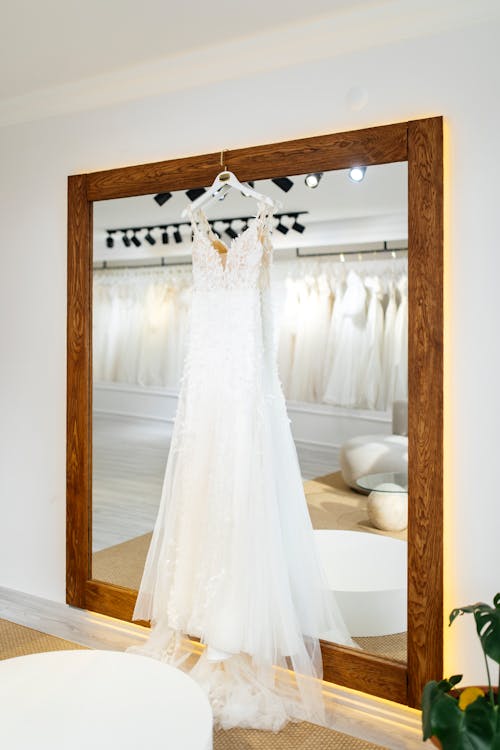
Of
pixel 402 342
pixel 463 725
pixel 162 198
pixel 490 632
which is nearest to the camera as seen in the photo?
pixel 463 725

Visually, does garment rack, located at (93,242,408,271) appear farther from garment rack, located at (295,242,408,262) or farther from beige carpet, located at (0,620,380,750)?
beige carpet, located at (0,620,380,750)

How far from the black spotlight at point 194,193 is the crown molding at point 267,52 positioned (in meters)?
0.43

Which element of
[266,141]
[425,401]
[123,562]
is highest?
[266,141]

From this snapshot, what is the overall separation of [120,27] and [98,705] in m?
2.25

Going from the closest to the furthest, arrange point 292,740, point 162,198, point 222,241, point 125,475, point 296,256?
point 292,740, point 296,256, point 222,241, point 162,198, point 125,475

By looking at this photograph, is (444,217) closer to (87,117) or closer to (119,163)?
(119,163)

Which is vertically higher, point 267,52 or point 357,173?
point 267,52

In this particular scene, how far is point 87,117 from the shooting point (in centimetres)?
312

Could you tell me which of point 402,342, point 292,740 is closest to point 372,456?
point 402,342

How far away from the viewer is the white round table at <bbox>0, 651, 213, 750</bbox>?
64.3 inches

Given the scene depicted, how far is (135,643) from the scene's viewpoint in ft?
9.61

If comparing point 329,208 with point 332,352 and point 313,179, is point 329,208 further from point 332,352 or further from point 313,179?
point 332,352

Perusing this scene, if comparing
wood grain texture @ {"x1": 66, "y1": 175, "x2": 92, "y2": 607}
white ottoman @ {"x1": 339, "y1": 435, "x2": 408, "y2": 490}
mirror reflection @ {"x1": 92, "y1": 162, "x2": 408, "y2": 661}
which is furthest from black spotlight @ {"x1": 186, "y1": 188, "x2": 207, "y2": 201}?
white ottoman @ {"x1": 339, "y1": 435, "x2": 408, "y2": 490}

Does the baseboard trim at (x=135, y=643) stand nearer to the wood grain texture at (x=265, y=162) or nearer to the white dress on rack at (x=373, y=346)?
the white dress on rack at (x=373, y=346)
